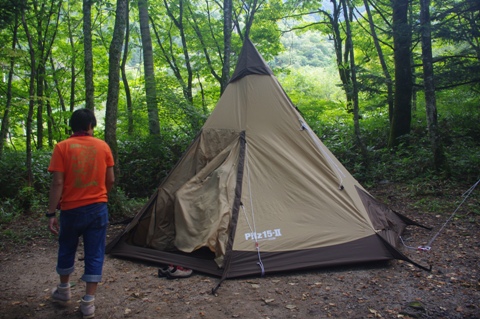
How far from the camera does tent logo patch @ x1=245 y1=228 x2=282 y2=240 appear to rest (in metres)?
4.81

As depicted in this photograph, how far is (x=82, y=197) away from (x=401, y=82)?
32.0 ft

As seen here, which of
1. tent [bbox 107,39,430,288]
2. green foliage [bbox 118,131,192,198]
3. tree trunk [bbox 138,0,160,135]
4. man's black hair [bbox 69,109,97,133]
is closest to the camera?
man's black hair [bbox 69,109,97,133]

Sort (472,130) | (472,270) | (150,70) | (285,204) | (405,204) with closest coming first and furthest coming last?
(472,270), (285,204), (405,204), (472,130), (150,70)

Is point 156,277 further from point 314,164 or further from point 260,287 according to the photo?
point 314,164

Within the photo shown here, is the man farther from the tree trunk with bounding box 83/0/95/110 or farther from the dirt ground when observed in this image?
the tree trunk with bounding box 83/0/95/110

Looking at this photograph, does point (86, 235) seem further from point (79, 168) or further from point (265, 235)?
point (265, 235)

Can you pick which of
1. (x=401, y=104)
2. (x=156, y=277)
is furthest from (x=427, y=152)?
(x=156, y=277)

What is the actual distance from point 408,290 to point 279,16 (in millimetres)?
13865

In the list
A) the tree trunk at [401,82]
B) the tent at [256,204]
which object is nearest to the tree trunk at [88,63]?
the tent at [256,204]

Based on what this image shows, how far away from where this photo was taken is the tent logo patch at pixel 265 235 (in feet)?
15.8

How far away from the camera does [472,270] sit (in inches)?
181

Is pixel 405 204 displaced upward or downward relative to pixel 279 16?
downward

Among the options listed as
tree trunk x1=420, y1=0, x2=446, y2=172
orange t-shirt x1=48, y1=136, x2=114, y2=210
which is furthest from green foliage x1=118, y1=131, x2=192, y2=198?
tree trunk x1=420, y1=0, x2=446, y2=172

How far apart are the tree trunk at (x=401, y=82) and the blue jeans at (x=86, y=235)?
9.06 metres
